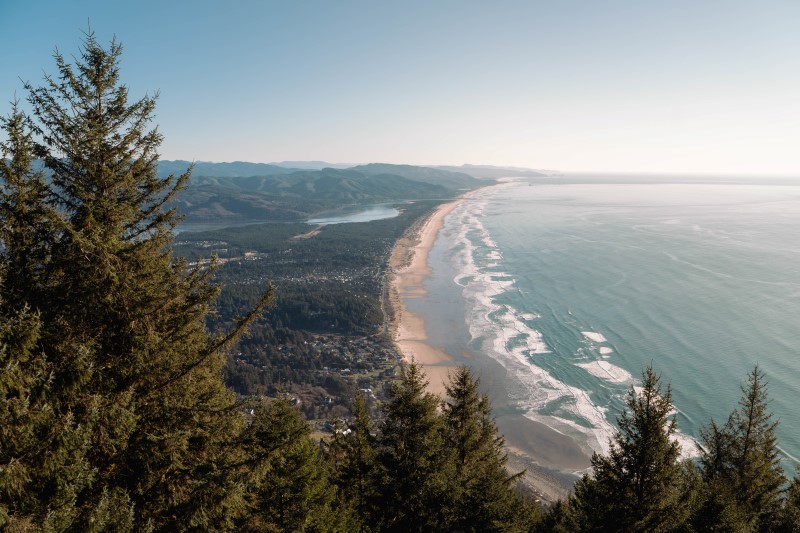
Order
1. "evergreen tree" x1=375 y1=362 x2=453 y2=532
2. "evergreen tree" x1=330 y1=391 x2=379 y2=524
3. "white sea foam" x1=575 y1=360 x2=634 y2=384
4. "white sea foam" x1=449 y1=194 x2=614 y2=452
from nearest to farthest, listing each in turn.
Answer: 1. "evergreen tree" x1=375 y1=362 x2=453 y2=532
2. "evergreen tree" x1=330 y1=391 x2=379 y2=524
3. "white sea foam" x1=449 y1=194 x2=614 y2=452
4. "white sea foam" x1=575 y1=360 x2=634 y2=384

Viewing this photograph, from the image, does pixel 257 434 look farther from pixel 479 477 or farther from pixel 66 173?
pixel 479 477

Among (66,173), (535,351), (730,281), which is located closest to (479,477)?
(66,173)

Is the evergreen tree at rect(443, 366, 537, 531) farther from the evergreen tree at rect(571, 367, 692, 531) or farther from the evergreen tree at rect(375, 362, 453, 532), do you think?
the evergreen tree at rect(571, 367, 692, 531)

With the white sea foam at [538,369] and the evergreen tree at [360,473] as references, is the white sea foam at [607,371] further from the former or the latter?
the evergreen tree at [360,473]

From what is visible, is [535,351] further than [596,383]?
Yes

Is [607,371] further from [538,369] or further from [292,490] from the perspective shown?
[292,490]

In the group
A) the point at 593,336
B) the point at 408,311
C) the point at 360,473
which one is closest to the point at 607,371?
the point at 593,336

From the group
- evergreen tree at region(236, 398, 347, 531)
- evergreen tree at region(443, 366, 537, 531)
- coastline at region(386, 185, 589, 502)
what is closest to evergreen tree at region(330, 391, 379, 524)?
evergreen tree at region(443, 366, 537, 531)
